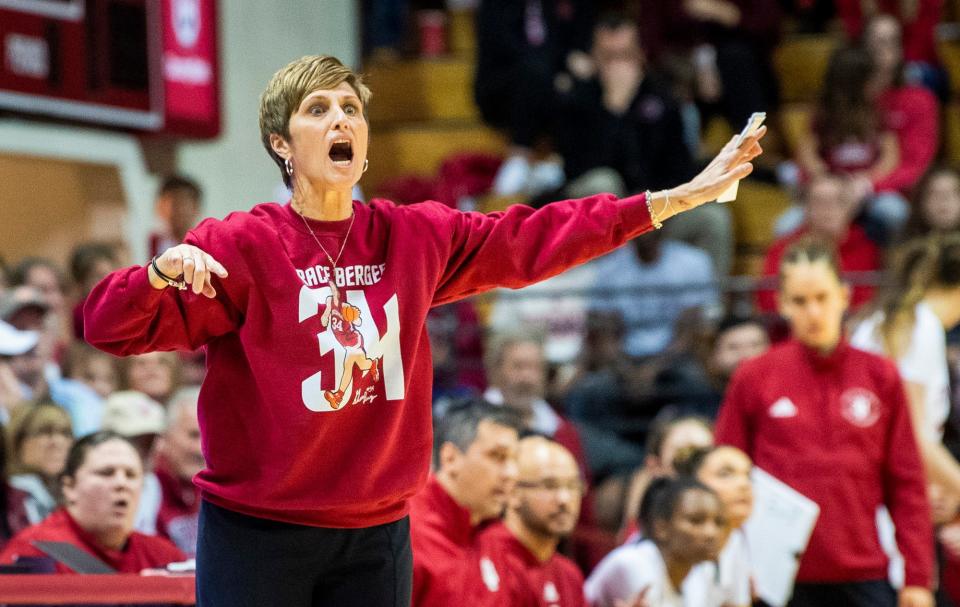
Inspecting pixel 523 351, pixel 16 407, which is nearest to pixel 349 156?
pixel 16 407

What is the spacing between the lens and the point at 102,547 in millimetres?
4996

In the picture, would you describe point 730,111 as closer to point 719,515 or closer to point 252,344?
point 719,515

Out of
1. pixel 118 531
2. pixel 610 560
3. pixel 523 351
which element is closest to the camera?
pixel 118 531

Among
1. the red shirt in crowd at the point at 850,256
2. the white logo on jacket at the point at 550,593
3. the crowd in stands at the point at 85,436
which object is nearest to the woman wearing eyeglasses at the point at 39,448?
the crowd in stands at the point at 85,436

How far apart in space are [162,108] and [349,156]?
21.3ft

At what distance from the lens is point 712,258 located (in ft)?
29.1

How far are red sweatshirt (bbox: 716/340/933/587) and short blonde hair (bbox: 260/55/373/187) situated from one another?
9.34 feet

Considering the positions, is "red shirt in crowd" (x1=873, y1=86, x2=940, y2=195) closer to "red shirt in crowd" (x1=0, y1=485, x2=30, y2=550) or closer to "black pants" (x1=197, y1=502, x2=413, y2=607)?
"red shirt in crowd" (x1=0, y1=485, x2=30, y2=550)

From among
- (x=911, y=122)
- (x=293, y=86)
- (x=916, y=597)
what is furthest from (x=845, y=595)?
(x=911, y=122)

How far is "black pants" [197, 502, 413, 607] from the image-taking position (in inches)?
115

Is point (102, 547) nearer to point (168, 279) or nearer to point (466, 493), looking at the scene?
point (466, 493)

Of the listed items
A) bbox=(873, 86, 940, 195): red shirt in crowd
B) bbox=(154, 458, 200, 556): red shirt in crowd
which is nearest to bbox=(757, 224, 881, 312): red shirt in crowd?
bbox=(873, 86, 940, 195): red shirt in crowd

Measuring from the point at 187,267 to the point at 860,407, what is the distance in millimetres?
3239

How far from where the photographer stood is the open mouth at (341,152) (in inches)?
120
